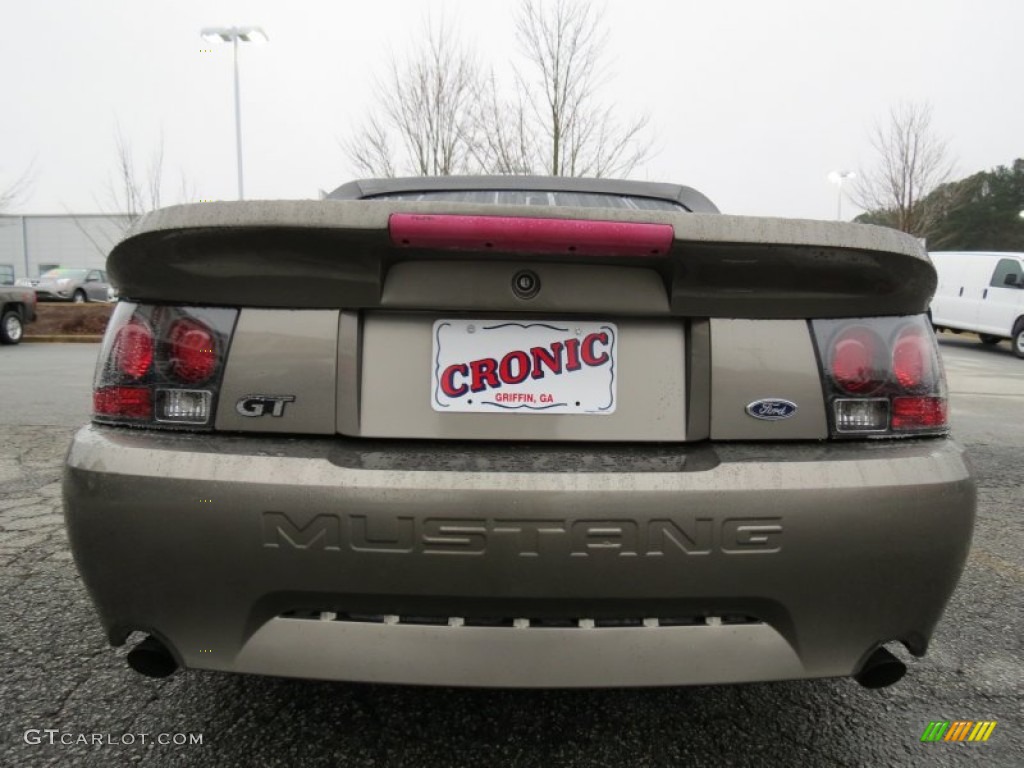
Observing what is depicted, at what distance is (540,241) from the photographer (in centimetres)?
125

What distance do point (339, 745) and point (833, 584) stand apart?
1.18 m

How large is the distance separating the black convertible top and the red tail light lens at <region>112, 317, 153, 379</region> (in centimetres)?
130

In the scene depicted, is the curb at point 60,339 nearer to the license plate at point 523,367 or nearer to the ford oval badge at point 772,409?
the license plate at point 523,367

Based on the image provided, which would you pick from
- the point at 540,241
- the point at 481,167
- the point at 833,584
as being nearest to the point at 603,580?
the point at 833,584

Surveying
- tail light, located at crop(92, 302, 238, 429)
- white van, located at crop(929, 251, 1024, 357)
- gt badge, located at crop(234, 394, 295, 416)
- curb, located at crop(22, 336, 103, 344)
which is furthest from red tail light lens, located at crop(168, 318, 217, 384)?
white van, located at crop(929, 251, 1024, 357)

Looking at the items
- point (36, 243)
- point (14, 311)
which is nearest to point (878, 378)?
point (14, 311)

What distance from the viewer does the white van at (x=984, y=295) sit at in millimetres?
13969

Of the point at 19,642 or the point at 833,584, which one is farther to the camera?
the point at 19,642

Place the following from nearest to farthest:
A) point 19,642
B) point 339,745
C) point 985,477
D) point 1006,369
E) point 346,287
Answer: point 346,287 → point 339,745 → point 19,642 → point 985,477 → point 1006,369

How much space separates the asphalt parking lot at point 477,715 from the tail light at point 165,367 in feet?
2.67

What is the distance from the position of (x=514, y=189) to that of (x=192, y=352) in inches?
62.3

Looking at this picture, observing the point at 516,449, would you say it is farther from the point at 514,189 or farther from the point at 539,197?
the point at 514,189

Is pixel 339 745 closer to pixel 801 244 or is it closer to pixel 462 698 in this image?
pixel 462 698

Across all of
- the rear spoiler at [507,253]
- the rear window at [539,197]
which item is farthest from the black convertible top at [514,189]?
the rear spoiler at [507,253]
